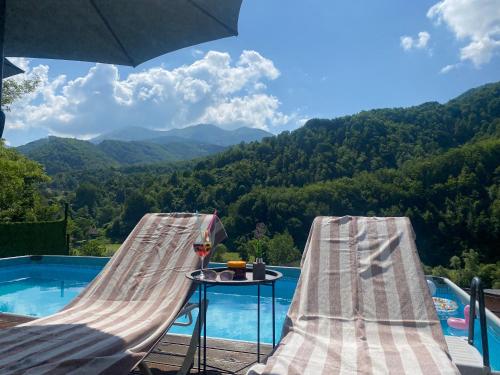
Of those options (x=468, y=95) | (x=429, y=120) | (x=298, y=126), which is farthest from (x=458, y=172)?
(x=298, y=126)

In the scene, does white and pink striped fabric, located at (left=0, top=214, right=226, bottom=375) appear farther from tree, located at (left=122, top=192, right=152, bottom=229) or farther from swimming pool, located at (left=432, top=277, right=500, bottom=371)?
tree, located at (left=122, top=192, right=152, bottom=229)

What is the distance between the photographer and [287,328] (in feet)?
7.48

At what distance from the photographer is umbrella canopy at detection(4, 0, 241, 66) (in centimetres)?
249

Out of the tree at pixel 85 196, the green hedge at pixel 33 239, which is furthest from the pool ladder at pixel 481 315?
the tree at pixel 85 196

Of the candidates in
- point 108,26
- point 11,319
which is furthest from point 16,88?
point 108,26

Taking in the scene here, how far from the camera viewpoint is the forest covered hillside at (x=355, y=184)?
2420 cm

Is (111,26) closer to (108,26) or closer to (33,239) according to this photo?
(108,26)

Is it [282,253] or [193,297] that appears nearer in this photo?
[193,297]

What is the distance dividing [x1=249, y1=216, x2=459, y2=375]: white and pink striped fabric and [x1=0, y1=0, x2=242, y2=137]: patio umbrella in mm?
1568

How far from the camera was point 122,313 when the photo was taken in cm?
268

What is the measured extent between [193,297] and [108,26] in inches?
151

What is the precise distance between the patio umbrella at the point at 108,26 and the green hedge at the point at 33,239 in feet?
31.7

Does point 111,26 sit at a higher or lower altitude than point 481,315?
higher

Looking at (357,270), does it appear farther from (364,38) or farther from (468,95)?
(468,95)
